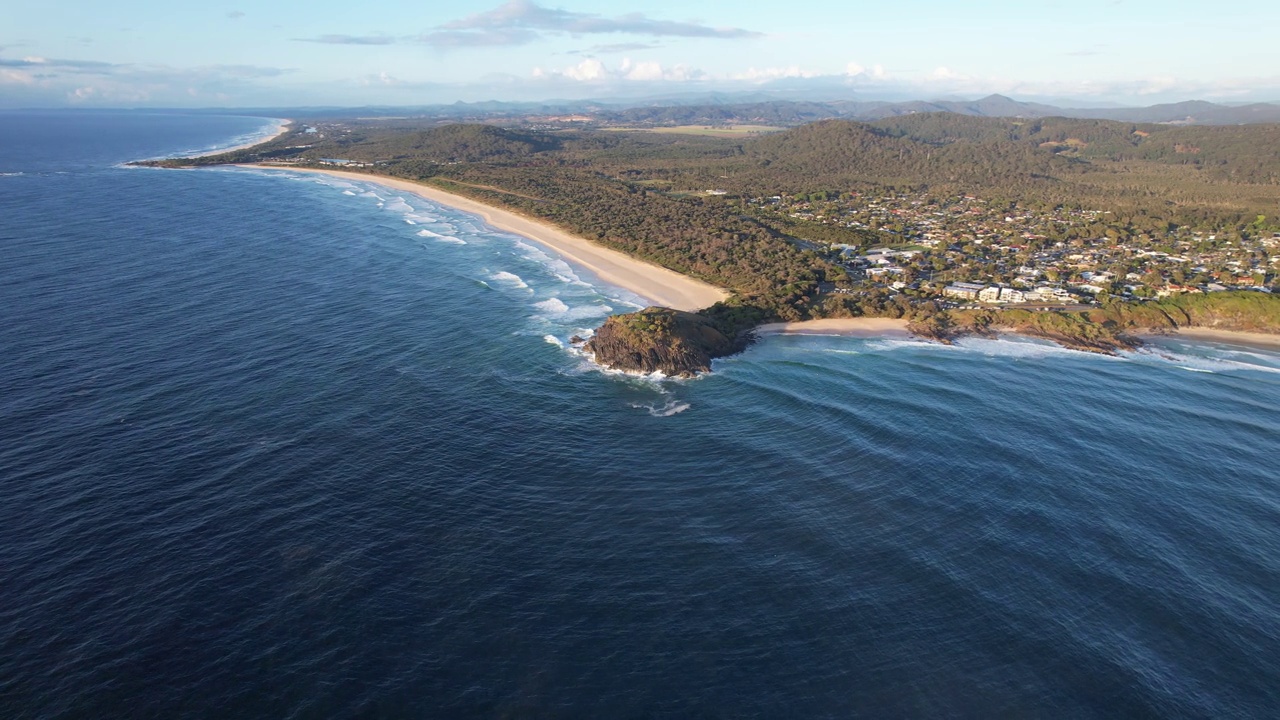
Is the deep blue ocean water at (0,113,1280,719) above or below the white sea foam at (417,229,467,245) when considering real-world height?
below

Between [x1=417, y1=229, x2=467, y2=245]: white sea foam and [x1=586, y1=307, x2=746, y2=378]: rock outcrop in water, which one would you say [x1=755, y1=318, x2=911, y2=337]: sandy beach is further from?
[x1=417, y1=229, x2=467, y2=245]: white sea foam

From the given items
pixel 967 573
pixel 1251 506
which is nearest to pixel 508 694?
pixel 967 573

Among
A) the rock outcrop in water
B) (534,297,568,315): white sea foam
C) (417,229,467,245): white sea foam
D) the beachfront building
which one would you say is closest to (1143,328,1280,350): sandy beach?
the beachfront building

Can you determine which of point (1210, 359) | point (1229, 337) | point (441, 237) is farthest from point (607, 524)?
point (441, 237)

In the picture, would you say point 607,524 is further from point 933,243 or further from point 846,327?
point 933,243

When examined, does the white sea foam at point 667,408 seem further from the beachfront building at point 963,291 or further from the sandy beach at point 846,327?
the beachfront building at point 963,291

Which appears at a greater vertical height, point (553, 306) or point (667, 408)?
point (553, 306)

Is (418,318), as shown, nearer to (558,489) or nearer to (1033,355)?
(558,489)
